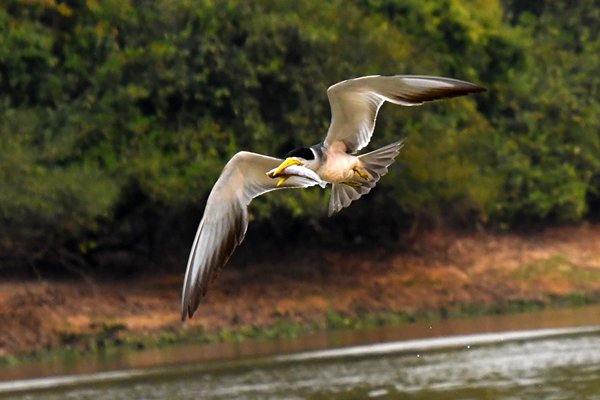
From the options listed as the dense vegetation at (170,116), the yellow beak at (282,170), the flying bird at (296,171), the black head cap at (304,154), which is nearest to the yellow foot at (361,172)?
the flying bird at (296,171)

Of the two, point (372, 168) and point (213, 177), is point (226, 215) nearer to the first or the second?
point (372, 168)

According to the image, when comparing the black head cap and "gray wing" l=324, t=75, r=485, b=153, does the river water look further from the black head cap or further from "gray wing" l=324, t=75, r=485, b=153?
the black head cap

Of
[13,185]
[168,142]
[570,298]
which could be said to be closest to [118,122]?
[168,142]

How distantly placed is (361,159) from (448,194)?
53.0ft

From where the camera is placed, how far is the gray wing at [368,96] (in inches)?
421

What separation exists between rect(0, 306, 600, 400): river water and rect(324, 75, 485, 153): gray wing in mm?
7035

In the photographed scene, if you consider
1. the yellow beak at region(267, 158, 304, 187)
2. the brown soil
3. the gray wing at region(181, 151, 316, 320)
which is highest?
the yellow beak at region(267, 158, 304, 187)

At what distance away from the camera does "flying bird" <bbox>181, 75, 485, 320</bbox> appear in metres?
11.0

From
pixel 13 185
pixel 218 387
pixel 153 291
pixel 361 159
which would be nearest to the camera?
pixel 361 159

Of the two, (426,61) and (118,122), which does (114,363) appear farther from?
(426,61)

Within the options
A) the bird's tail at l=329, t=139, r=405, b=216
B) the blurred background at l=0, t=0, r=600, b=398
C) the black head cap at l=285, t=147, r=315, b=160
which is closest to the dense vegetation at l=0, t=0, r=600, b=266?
the blurred background at l=0, t=0, r=600, b=398

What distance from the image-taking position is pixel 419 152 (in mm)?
27953

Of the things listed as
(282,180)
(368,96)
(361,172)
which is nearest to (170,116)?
(361,172)

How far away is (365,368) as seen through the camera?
828 inches
